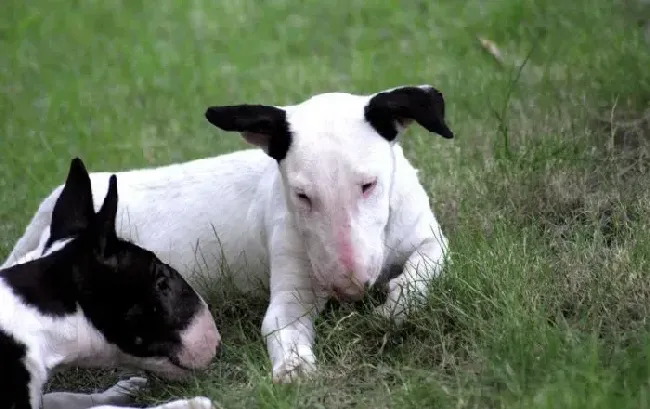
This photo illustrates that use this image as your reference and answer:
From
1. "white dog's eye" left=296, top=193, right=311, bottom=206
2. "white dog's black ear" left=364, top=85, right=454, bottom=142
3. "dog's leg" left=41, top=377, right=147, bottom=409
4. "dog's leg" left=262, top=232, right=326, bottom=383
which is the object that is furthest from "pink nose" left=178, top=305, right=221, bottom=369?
"white dog's black ear" left=364, top=85, right=454, bottom=142

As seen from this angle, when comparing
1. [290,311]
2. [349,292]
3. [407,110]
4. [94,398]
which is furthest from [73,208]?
[407,110]

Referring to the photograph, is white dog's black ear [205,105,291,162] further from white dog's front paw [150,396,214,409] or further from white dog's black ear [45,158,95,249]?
white dog's front paw [150,396,214,409]

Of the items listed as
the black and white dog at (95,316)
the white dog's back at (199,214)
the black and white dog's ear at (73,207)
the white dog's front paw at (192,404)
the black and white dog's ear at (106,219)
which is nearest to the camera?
the white dog's front paw at (192,404)

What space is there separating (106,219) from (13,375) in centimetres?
67

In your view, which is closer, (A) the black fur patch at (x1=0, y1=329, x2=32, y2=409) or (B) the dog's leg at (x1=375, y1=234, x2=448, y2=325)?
(A) the black fur patch at (x1=0, y1=329, x2=32, y2=409)

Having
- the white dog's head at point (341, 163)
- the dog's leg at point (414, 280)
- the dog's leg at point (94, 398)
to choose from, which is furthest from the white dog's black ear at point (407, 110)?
the dog's leg at point (94, 398)

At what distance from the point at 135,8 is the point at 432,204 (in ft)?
20.7

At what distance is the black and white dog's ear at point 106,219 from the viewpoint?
4.30 meters

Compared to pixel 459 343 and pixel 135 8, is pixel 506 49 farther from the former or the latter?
pixel 459 343

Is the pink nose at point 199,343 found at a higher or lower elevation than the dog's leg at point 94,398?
higher

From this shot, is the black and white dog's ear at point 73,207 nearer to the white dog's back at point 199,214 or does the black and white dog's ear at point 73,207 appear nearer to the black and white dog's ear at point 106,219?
the black and white dog's ear at point 106,219

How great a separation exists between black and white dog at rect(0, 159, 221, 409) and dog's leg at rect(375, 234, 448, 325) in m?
0.73

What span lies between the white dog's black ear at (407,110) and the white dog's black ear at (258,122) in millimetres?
351

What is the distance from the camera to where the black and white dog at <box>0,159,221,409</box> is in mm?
4199
